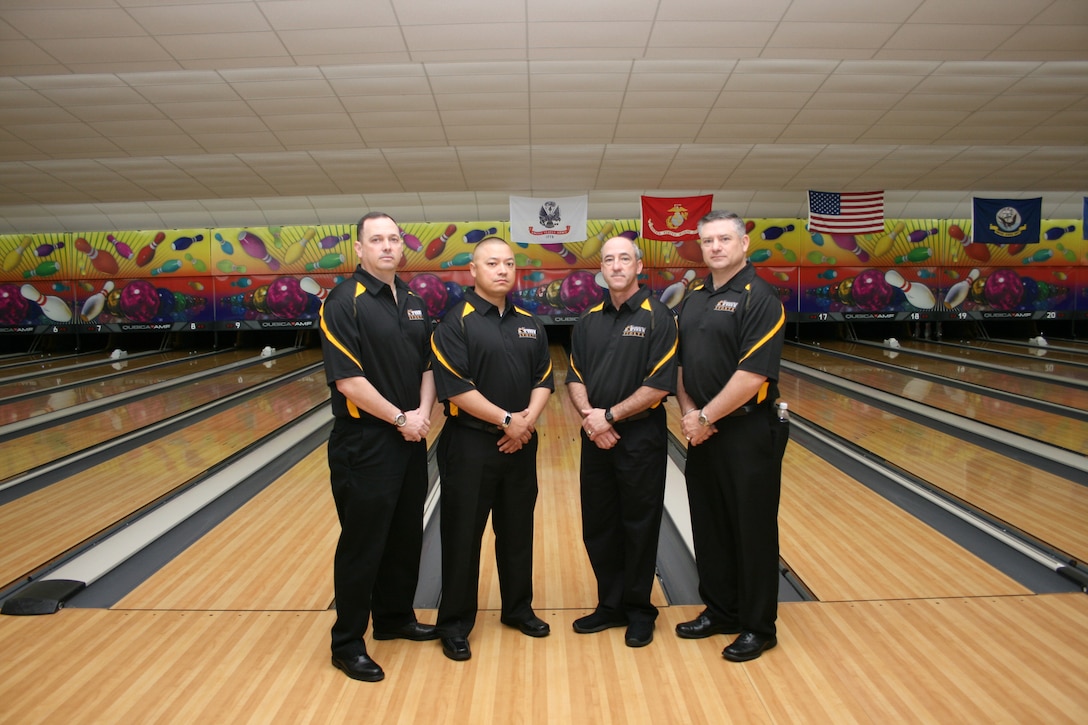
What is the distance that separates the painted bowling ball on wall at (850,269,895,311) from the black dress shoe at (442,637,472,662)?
39.9ft

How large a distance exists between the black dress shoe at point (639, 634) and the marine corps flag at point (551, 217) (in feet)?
28.9

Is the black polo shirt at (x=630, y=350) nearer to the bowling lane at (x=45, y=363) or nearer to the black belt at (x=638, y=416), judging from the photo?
the black belt at (x=638, y=416)

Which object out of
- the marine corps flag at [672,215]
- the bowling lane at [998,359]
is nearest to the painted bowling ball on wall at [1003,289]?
the bowling lane at [998,359]

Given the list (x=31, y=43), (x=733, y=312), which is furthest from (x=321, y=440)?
(x=733, y=312)

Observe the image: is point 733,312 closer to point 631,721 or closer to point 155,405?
point 631,721

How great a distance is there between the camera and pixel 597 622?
9.35 ft

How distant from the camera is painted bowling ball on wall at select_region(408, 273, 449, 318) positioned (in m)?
12.7

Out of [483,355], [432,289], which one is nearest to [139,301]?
[432,289]

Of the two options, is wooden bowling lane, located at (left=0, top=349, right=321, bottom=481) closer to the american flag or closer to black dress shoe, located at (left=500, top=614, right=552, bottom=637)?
black dress shoe, located at (left=500, top=614, right=552, bottom=637)

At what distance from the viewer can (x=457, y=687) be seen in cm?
247

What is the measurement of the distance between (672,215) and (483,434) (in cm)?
898

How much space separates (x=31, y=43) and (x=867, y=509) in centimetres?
682

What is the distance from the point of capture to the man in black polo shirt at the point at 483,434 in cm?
268

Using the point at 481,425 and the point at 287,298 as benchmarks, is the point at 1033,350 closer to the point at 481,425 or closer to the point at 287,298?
the point at 481,425
